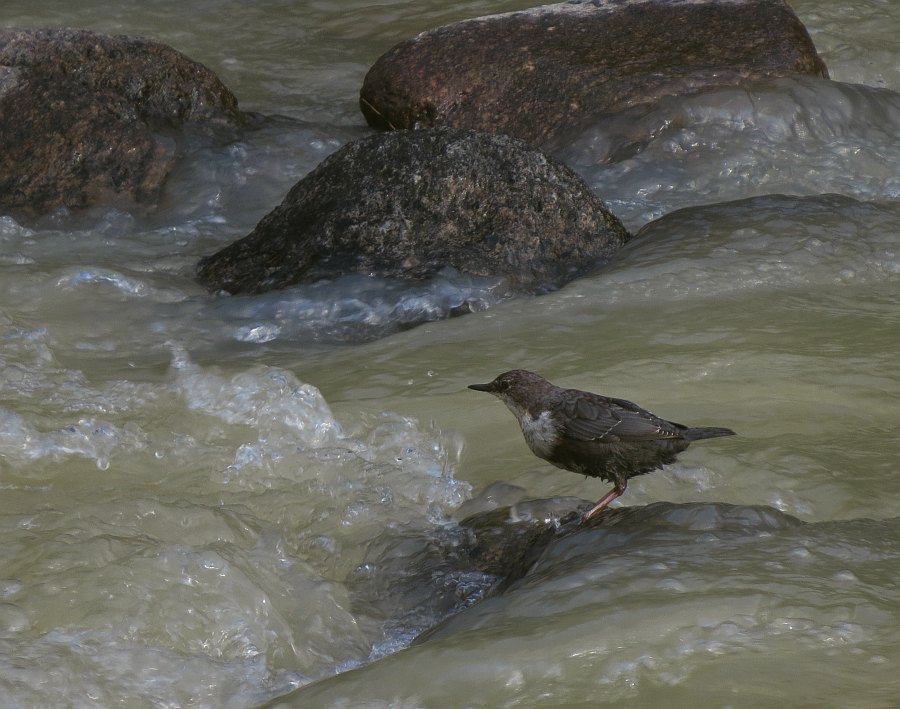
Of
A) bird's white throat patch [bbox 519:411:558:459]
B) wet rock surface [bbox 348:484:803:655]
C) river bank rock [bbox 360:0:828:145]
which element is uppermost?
river bank rock [bbox 360:0:828:145]

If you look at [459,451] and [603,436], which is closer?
[603,436]

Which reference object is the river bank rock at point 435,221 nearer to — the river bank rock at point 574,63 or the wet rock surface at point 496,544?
the river bank rock at point 574,63

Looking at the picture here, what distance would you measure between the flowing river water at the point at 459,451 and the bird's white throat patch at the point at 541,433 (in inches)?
13.2

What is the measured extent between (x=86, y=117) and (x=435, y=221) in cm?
273

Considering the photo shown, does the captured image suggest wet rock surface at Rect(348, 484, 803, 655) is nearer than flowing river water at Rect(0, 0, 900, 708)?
No

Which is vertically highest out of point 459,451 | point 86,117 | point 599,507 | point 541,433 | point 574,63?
point 574,63

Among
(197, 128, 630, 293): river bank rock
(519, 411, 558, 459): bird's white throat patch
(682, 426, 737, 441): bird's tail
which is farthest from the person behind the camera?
(197, 128, 630, 293): river bank rock

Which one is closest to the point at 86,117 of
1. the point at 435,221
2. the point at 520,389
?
the point at 435,221

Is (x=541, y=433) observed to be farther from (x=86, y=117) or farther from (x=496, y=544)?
(x=86, y=117)

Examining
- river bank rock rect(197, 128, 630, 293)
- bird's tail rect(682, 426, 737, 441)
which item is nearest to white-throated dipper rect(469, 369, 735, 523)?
bird's tail rect(682, 426, 737, 441)

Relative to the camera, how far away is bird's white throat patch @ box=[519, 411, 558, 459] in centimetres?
366

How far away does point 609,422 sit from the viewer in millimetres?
3623

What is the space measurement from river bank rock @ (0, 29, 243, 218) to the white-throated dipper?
468cm

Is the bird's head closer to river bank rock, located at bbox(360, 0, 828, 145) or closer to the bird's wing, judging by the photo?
the bird's wing
